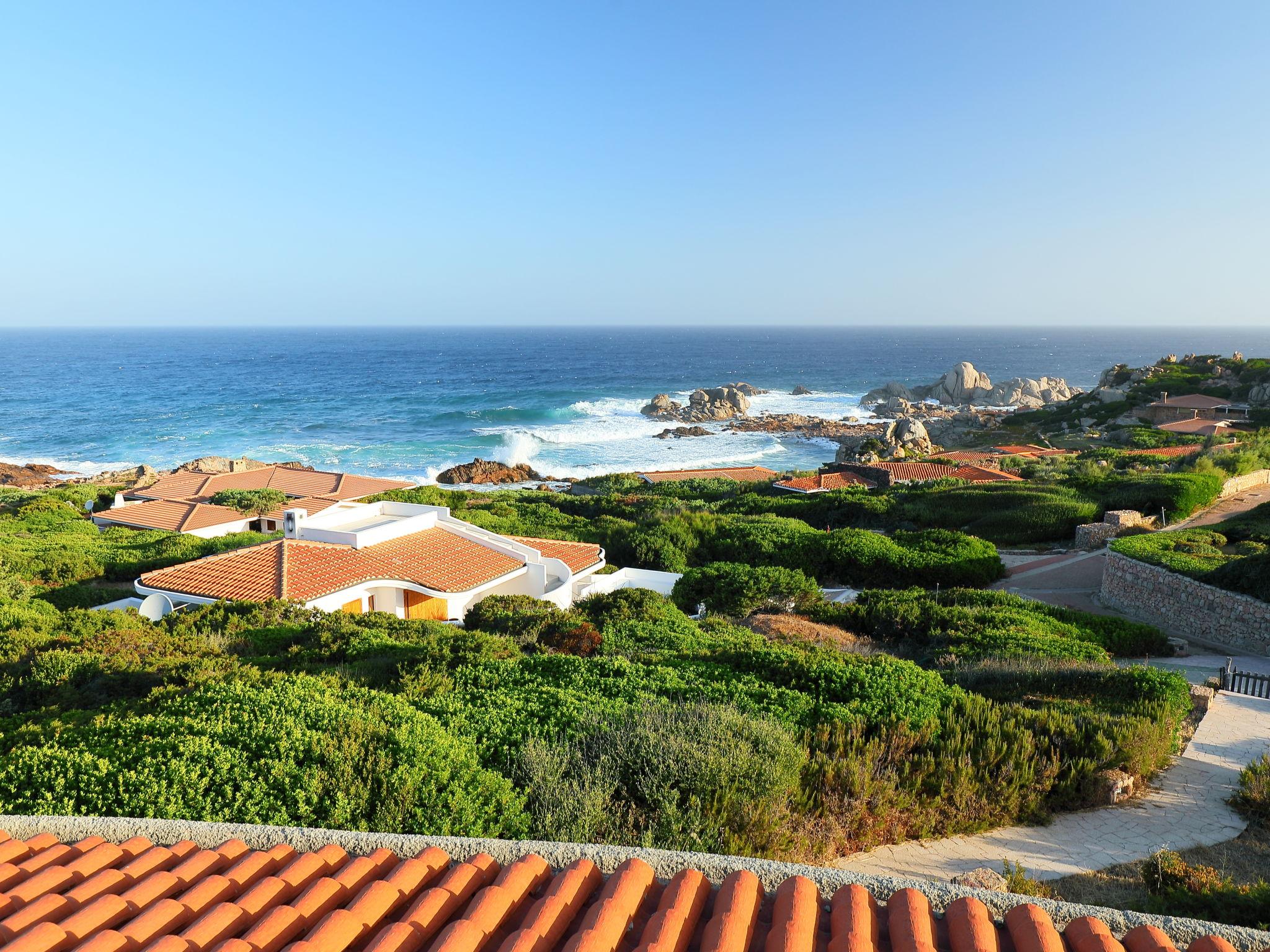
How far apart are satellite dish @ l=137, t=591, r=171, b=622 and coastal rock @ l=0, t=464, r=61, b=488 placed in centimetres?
Answer: 4199

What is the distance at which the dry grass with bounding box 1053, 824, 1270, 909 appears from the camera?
5.62 meters

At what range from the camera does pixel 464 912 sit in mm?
3344

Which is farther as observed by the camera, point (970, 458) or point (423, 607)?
point (970, 458)

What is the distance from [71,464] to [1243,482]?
230ft

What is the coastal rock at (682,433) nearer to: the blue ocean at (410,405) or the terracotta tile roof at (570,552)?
the blue ocean at (410,405)

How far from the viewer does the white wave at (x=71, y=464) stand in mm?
56312

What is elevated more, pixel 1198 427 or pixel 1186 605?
pixel 1198 427

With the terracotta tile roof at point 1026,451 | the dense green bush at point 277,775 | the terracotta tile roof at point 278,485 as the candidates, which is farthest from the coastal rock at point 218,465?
the dense green bush at point 277,775

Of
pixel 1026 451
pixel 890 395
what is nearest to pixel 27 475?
pixel 1026 451

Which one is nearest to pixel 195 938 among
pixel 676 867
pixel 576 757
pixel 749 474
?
pixel 676 867

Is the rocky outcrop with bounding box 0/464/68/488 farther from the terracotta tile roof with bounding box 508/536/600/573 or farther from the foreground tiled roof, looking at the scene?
the foreground tiled roof

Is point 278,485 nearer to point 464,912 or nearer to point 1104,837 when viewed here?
point 1104,837

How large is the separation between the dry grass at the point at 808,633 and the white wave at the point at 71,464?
187 ft

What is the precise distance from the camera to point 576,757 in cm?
615
